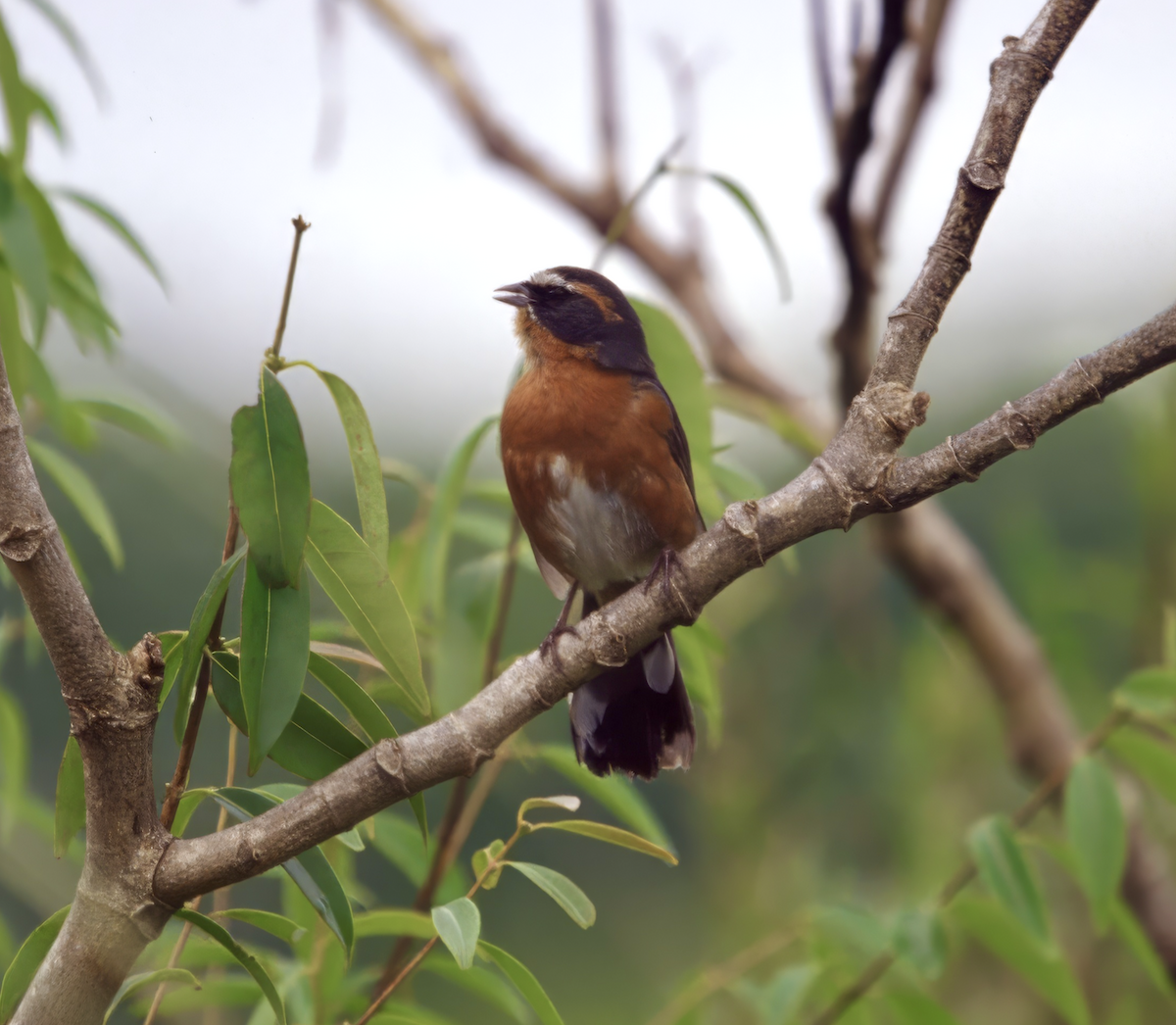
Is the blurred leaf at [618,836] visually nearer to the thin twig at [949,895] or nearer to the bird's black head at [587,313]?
the thin twig at [949,895]

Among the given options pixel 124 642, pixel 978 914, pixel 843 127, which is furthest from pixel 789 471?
pixel 124 642

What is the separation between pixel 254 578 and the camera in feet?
2.98

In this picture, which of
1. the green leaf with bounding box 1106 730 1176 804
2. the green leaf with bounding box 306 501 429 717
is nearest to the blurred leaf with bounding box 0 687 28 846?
the green leaf with bounding box 306 501 429 717

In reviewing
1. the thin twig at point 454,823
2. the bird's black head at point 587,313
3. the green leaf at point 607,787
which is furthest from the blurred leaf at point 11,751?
the bird's black head at point 587,313

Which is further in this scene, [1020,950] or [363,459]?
[1020,950]

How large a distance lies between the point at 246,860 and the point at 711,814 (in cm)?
251

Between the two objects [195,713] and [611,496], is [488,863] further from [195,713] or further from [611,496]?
[611,496]

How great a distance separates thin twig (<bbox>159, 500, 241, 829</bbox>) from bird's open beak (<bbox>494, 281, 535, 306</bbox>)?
104cm

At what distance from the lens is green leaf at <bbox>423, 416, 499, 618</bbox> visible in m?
1.50

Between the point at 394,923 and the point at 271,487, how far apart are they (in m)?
0.66

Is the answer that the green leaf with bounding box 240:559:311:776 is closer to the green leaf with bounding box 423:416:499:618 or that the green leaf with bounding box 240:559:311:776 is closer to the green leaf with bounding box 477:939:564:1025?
the green leaf with bounding box 477:939:564:1025

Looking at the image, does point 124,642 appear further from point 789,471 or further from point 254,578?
point 789,471

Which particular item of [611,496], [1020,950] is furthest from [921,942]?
[611,496]

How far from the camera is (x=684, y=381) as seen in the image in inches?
62.6
